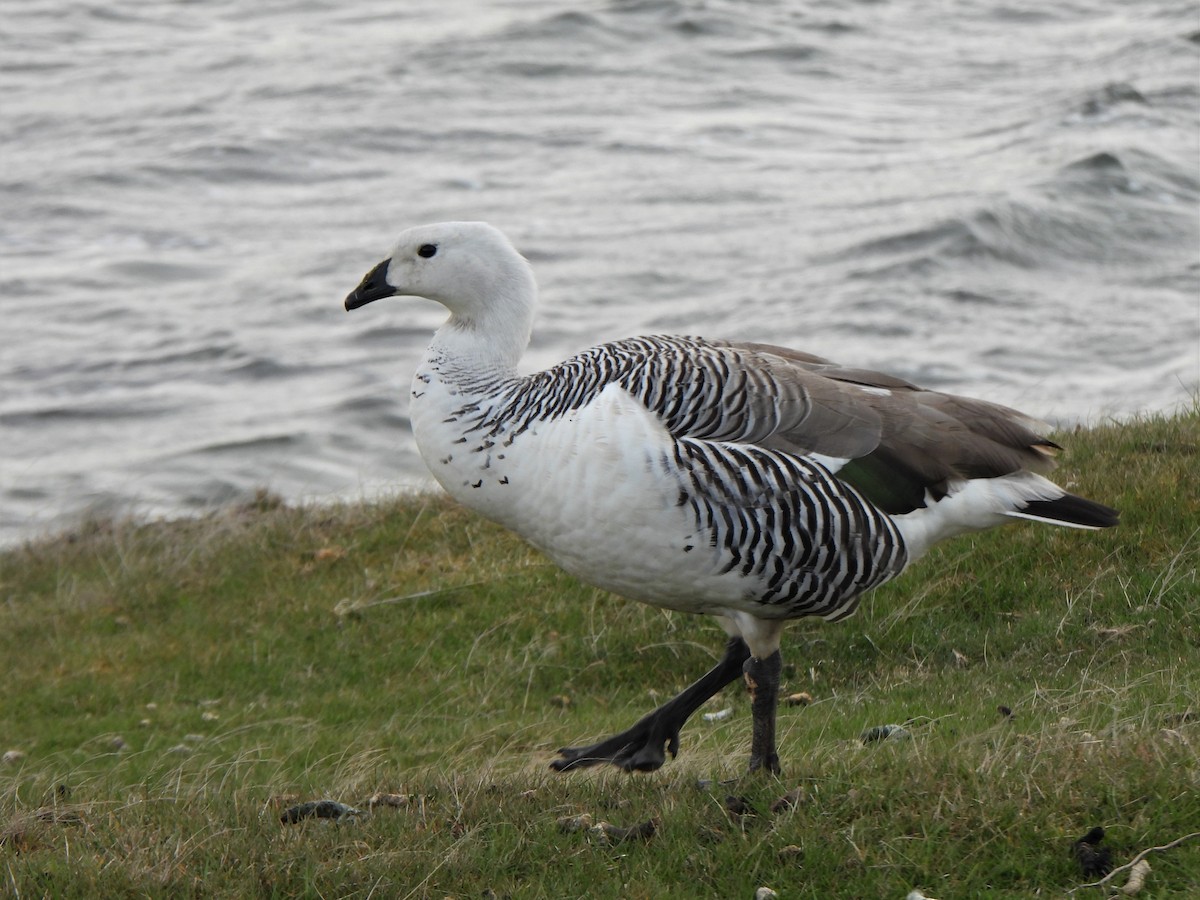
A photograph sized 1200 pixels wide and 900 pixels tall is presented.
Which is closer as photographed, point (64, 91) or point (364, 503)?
point (364, 503)

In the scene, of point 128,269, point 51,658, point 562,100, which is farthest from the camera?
point 562,100

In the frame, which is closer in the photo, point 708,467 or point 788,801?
point 788,801

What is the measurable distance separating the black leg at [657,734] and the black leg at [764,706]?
214 mm

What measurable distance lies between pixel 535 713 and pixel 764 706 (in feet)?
7.66

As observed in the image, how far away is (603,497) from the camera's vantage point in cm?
625

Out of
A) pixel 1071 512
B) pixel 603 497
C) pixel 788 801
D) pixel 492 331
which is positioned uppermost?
pixel 492 331

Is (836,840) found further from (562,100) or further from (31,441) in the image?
(562,100)

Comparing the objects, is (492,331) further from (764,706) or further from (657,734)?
(764,706)

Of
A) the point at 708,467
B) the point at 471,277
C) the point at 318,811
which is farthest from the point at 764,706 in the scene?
the point at 471,277

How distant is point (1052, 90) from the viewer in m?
26.4

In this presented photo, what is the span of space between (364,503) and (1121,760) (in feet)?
23.7

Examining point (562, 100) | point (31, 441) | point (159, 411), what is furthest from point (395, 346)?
point (562, 100)

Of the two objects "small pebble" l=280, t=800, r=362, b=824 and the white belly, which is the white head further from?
"small pebble" l=280, t=800, r=362, b=824

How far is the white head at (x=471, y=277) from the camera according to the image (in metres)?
7.25
